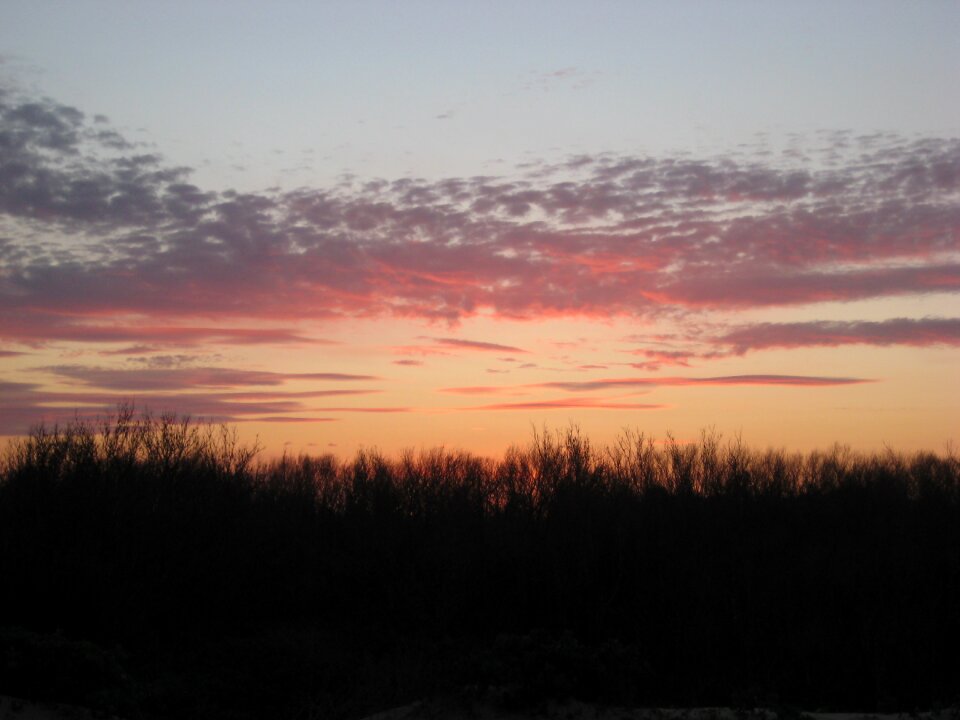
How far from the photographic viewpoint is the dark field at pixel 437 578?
24484 millimetres

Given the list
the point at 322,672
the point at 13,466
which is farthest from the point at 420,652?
the point at 13,466

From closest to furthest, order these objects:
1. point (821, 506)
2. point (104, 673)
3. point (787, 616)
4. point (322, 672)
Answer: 1. point (104, 673)
2. point (322, 672)
3. point (787, 616)
4. point (821, 506)

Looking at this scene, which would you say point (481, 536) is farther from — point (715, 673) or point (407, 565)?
point (715, 673)

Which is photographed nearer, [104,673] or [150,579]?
[104,673]

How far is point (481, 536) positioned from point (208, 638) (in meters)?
11.3

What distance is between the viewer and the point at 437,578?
33.2m

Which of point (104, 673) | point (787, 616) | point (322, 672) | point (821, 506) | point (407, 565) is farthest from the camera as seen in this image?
point (821, 506)

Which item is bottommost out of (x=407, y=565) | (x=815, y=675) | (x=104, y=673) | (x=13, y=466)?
(x=815, y=675)

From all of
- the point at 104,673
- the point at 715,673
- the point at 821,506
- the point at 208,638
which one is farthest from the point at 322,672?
the point at 821,506

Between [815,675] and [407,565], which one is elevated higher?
[407,565]

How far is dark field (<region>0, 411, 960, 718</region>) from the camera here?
2448 cm

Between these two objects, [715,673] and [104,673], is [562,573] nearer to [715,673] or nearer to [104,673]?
[715,673]

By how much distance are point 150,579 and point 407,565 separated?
1039 centimetres

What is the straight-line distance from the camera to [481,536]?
34625mm
